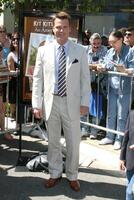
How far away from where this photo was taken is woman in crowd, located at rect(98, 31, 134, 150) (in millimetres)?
7164

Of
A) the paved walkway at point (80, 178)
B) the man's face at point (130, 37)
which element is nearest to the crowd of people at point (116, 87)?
the paved walkway at point (80, 178)

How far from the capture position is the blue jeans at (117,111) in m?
7.22

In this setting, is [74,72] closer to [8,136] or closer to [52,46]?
[52,46]

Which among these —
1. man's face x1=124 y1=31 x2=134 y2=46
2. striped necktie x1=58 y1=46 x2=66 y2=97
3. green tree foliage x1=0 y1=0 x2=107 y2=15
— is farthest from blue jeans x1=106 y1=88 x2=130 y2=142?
green tree foliage x1=0 y1=0 x2=107 y2=15

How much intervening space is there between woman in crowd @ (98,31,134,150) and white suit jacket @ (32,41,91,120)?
149 cm

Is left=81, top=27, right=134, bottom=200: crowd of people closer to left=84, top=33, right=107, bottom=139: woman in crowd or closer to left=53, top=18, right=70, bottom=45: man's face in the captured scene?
left=84, top=33, right=107, bottom=139: woman in crowd

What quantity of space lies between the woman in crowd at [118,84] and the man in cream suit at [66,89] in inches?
59.8

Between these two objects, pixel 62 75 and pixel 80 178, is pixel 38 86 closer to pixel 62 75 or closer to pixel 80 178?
pixel 62 75

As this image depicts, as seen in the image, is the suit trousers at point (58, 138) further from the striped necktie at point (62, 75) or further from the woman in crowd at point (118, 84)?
the woman in crowd at point (118, 84)

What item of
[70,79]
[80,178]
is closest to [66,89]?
[70,79]

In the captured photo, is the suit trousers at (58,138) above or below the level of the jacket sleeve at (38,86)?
below

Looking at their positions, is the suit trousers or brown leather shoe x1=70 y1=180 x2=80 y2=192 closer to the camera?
the suit trousers

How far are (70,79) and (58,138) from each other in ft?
2.65

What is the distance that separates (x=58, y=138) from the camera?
19.3 feet
